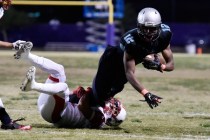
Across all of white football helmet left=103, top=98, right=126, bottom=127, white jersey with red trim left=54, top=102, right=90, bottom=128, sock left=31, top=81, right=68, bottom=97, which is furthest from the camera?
white football helmet left=103, top=98, right=126, bottom=127

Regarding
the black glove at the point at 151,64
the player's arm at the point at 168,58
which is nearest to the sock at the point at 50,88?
the black glove at the point at 151,64

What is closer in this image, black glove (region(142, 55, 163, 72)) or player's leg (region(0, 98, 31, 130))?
player's leg (region(0, 98, 31, 130))

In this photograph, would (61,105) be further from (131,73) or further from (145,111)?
(145,111)

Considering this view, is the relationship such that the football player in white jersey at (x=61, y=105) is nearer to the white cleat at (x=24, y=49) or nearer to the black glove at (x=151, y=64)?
the white cleat at (x=24, y=49)

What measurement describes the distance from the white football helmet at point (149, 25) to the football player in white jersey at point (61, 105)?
36.0 inches

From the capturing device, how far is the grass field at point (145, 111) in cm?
672

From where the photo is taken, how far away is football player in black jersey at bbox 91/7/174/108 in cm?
698

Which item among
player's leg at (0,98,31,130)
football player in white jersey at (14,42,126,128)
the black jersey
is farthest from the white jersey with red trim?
the black jersey

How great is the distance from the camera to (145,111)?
916 cm

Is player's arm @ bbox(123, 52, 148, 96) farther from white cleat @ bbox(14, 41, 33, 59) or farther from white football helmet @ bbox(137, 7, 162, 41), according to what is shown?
white cleat @ bbox(14, 41, 33, 59)

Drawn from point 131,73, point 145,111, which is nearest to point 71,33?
point 145,111

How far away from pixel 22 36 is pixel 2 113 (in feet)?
100

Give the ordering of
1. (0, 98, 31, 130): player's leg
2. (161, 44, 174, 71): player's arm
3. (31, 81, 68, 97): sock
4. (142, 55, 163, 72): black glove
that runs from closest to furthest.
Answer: (31, 81, 68, 97): sock → (0, 98, 31, 130): player's leg → (142, 55, 163, 72): black glove → (161, 44, 174, 71): player's arm

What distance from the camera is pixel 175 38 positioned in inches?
1394
